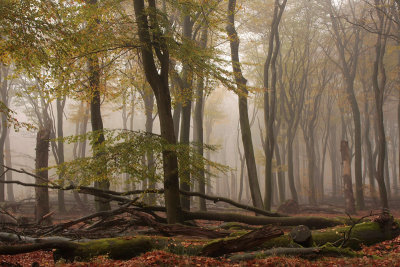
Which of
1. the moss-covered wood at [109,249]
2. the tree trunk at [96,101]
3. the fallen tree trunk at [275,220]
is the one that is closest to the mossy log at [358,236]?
the fallen tree trunk at [275,220]

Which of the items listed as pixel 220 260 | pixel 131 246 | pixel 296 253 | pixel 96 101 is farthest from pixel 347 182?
pixel 131 246

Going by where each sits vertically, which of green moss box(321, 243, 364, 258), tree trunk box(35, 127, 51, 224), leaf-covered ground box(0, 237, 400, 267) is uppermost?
tree trunk box(35, 127, 51, 224)

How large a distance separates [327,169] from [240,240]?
52.8 metres

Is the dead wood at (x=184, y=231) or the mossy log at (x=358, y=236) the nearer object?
the mossy log at (x=358, y=236)

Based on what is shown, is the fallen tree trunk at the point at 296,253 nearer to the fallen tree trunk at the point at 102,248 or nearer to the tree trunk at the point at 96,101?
the fallen tree trunk at the point at 102,248

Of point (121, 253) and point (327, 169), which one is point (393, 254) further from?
point (327, 169)

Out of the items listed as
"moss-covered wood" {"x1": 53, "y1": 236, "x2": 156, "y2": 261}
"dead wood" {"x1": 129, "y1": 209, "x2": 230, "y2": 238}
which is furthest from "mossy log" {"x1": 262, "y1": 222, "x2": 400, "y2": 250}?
"moss-covered wood" {"x1": 53, "y1": 236, "x2": 156, "y2": 261}

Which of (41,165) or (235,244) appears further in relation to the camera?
(41,165)

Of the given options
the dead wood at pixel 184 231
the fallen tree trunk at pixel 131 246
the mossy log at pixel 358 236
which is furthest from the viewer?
the dead wood at pixel 184 231

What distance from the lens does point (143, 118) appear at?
53.1m

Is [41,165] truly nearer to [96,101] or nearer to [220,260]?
[96,101]

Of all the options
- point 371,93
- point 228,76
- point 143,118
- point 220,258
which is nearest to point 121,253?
point 220,258

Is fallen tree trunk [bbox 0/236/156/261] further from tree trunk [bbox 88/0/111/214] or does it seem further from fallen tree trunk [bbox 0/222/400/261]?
Result: tree trunk [bbox 88/0/111/214]

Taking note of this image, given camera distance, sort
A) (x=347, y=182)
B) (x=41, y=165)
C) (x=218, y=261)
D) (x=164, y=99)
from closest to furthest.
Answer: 1. (x=218, y=261)
2. (x=164, y=99)
3. (x=41, y=165)
4. (x=347, y=182)
